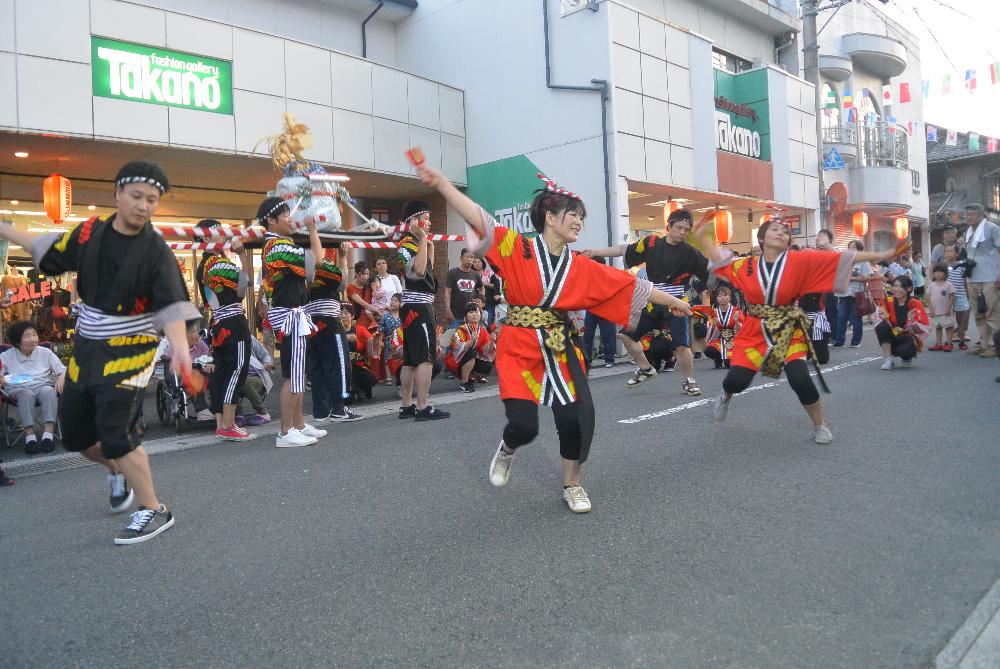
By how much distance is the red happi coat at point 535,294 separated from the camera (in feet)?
13.5

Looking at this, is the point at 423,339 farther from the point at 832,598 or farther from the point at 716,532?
the point at 832,598

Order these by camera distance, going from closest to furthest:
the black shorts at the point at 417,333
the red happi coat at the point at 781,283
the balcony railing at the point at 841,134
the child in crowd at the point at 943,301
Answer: the red happi coat at the point at 781,283, the black shorts at the point at 417,333, the child in crowd at the point at 943,301, the balcony railing at the point at 841,134

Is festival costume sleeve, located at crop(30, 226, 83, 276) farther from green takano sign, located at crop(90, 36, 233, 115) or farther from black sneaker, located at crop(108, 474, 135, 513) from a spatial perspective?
green takano sign, located at crop(90, 36, 233, 115)

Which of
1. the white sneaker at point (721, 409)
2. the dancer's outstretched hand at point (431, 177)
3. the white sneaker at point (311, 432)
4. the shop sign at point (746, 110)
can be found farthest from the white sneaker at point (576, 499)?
the shop sign at point (746, 110)

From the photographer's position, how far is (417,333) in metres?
7.28

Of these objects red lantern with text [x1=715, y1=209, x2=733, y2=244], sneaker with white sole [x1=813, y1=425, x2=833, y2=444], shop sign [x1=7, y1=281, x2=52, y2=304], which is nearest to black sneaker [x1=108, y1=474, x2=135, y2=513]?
sneaker with white sole [x1=813, y1=425, x2=833, y2=444]

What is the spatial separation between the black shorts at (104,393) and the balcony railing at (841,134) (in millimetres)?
23712

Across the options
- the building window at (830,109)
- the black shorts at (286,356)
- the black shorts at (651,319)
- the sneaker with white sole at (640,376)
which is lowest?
the sneaker with white sole at (640,376)

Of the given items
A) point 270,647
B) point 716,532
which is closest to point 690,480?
point 716,532

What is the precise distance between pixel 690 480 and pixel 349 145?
35.4 feet

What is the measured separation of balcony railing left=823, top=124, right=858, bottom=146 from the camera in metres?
23.8

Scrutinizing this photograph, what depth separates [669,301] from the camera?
4156 millimetres

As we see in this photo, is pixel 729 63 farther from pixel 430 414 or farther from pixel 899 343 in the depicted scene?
pixel 430 414

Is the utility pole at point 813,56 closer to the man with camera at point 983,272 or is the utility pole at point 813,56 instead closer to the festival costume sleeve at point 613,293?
→ the man with camera at point 983,272
